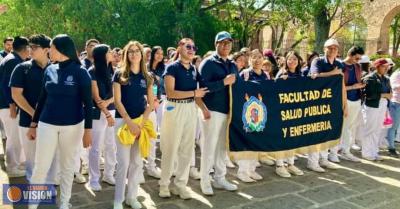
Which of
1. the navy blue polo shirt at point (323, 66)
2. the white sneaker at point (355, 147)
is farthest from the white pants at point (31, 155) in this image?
the white sneaker at point (355, 147)

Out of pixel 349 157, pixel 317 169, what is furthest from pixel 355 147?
pixel 317 169

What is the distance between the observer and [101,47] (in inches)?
208

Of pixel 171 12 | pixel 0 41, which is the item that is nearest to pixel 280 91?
pixel 171 12

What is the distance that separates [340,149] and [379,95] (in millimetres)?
1267

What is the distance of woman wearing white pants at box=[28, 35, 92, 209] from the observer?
13.5 ft

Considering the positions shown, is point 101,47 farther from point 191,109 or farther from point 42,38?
point 191,109

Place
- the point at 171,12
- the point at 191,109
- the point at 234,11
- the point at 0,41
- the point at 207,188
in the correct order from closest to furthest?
the point at 191,109 → the point at 207,188 → the point at 171,12 → the point at 234,11 → the point at 0,41

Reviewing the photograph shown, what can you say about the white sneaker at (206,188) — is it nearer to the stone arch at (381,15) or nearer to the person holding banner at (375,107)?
the person holding banner at (375,107)

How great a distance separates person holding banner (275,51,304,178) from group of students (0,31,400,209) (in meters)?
0.02

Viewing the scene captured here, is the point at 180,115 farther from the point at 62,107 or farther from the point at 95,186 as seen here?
the point at 95,186

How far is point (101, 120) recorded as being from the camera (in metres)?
5.52

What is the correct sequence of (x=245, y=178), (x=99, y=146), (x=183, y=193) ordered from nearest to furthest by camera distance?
(x=183, y=193), (x=99, y=146), (x=245, y=178)

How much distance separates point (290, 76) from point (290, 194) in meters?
2.05

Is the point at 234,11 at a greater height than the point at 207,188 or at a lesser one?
greater
